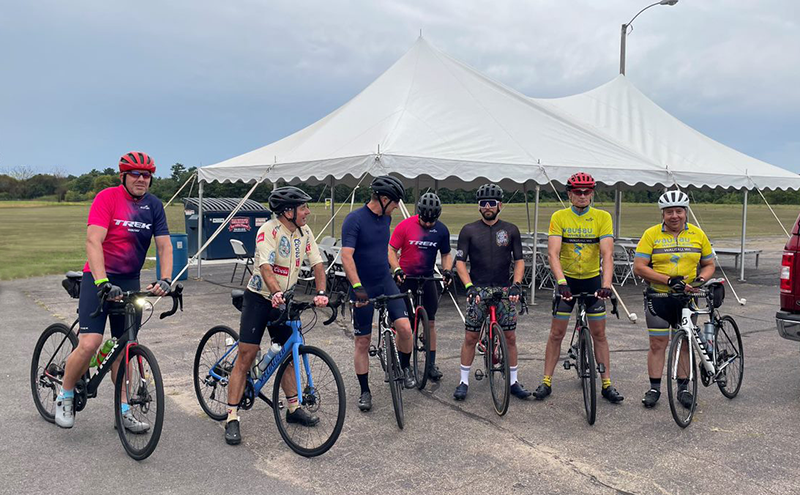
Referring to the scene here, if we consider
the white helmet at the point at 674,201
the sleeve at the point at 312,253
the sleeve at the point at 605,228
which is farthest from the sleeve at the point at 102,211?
the white helmet at the point at 674,201

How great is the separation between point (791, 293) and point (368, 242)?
3556mm

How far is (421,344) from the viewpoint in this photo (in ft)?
19.4

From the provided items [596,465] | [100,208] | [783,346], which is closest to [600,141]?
[783,346]

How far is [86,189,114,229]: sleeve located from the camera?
4.07m

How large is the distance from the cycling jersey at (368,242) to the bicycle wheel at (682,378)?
2266 millimetres

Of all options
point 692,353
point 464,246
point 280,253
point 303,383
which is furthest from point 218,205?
point 692,353

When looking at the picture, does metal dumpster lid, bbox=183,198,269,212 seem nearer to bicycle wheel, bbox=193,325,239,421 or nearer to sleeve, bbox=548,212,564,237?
bicycle wheel, bbox=193,325,239,421

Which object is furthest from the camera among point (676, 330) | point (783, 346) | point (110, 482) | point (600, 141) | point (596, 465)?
point (600, 141)

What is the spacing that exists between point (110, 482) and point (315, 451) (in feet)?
3.92

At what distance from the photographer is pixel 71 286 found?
448 cm

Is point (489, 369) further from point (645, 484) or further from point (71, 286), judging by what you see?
point (71, 286)

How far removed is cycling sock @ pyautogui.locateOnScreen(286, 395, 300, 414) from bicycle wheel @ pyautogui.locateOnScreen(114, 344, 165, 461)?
2.67 ft

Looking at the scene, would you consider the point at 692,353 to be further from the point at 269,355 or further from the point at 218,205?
the point at 218,205

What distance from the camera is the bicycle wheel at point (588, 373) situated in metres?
4.73
